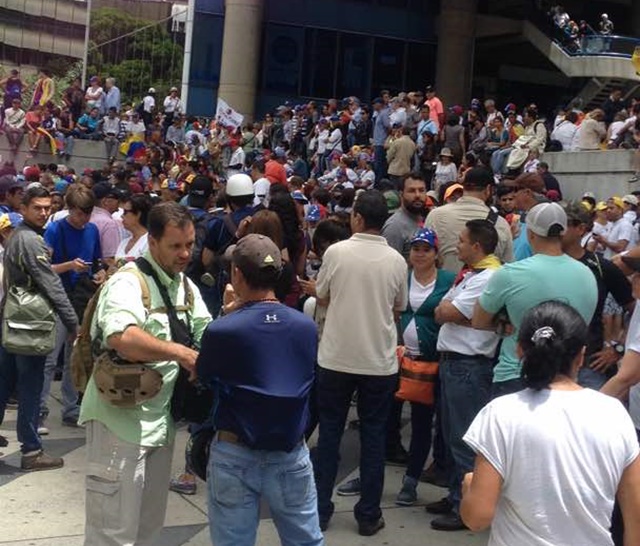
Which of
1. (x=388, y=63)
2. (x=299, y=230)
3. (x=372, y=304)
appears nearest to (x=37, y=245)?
(x=299, y=230)

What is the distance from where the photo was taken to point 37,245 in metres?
6.70

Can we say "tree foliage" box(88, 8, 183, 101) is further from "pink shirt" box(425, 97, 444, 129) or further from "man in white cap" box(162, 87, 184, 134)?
"pink shirt" box(425, 97, 444, 129)

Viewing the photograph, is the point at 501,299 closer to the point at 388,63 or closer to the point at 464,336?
the point at 464,336

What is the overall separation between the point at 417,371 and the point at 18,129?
933 inches

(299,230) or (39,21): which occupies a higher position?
(39,21)

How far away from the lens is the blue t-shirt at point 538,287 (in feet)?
16.2

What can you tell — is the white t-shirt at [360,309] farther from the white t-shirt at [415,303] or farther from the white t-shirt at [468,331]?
the white t-shirt at [415,303]

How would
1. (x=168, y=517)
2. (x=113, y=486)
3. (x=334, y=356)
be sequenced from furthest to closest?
(x=168, y=517) < (x=334, y=356) < (x=113, y=486)

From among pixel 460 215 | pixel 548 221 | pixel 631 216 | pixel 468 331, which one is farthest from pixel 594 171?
pixel 548 221

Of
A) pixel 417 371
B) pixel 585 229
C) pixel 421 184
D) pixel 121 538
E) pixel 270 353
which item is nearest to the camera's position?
pixel 270 353

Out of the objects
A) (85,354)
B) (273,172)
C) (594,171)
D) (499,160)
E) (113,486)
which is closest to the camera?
(113,486)

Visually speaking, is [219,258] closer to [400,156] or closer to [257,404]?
[257,404]

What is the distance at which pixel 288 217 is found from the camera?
6.98 m

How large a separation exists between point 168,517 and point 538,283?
2.68 metres
